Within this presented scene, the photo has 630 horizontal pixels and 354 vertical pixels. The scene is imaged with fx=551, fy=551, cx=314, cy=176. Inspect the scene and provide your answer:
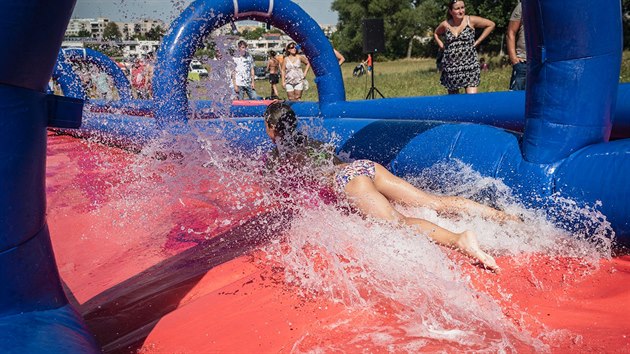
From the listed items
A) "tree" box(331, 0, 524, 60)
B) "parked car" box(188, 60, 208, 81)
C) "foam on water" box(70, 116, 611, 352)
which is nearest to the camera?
"foam on water" box(70, 116, 611, 352)

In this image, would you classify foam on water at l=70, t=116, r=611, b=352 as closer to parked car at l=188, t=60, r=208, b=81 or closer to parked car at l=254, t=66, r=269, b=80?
parked car at l=188, t=60, r=208, b=81

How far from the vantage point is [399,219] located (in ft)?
9.41

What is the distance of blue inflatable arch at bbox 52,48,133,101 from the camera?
9867 mm

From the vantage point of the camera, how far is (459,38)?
18.4 ft

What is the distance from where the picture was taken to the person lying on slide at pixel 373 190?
8.94ft

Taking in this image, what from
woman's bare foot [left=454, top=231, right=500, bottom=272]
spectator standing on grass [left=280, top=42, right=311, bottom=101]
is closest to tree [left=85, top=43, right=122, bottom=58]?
spectator standing on grass [left=280, top=42, right=311, bottom=101]

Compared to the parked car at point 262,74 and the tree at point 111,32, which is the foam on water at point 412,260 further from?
the parked car at point 262,74

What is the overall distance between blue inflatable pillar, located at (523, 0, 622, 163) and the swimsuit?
868 millimetres

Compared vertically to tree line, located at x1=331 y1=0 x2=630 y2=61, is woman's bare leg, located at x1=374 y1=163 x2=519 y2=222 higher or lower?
lower

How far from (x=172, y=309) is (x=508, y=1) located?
28770mm

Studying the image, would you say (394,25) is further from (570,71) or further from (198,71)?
(570,71)

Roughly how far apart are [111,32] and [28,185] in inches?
247

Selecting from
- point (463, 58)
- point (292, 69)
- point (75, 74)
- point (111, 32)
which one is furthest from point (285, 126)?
point (75, 74)

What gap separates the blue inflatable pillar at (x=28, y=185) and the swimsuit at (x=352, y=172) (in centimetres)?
174
